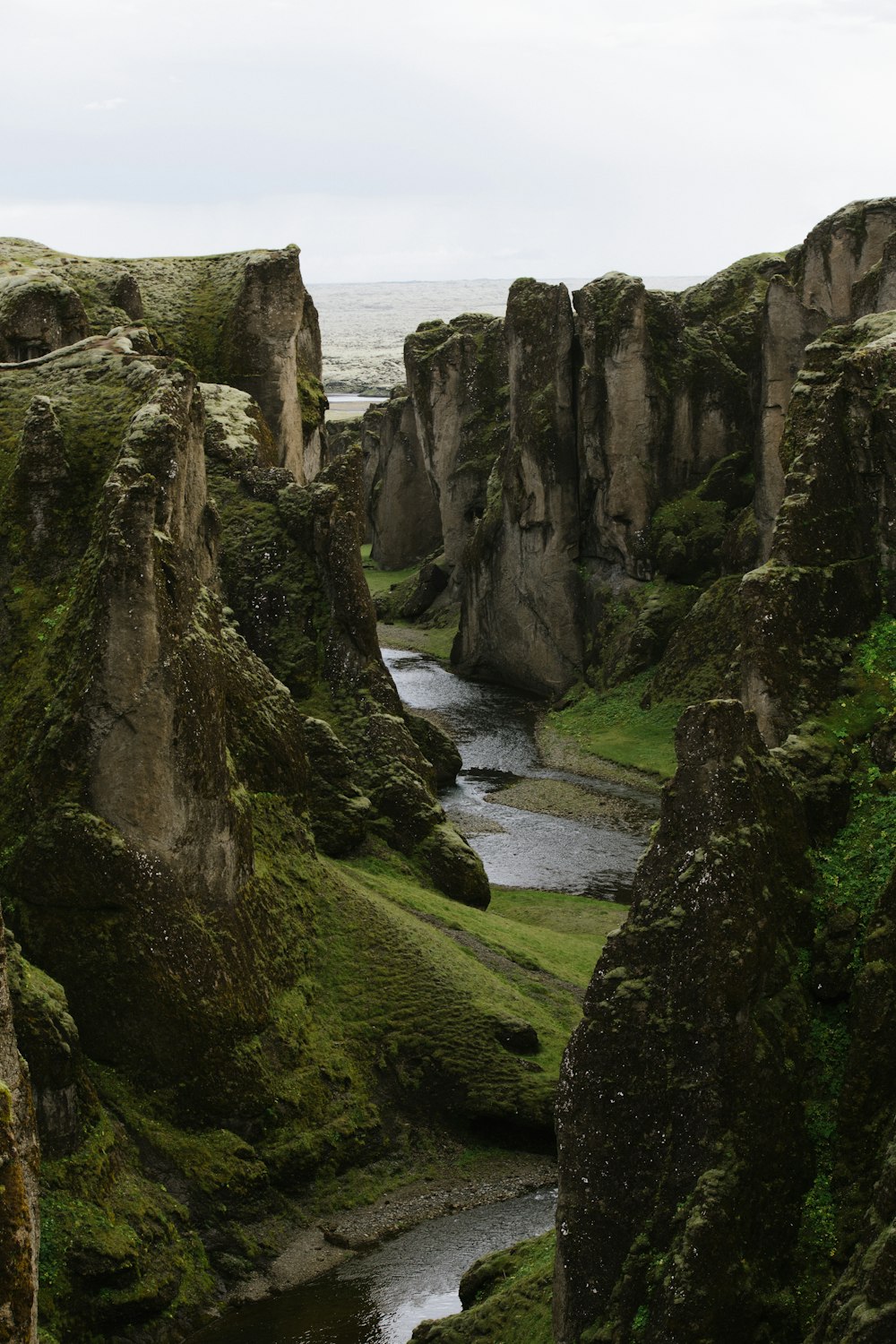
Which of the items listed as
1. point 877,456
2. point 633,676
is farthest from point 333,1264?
point 633,676

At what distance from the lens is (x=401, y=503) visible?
11325cm

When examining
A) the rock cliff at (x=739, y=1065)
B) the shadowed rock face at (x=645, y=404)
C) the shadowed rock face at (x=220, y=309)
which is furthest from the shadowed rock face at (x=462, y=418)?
the rock cliff at (x=739, y=1065)

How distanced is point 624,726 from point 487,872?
18.3m

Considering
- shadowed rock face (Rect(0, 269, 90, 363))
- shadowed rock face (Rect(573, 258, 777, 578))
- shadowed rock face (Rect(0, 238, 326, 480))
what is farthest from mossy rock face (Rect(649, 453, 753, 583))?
shadowed rock face (Rect(0, 269, 90, 363))

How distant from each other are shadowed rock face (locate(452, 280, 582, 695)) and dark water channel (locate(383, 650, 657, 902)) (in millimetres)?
2517

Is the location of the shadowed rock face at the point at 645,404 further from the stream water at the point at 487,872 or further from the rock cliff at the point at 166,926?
the rock cliff at the point at 166,926

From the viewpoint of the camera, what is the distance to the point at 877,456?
2800 cm

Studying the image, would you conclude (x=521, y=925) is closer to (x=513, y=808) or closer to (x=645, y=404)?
(x=513, y=808)

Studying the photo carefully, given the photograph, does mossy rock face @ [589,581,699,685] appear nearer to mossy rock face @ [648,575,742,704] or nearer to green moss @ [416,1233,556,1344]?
mossy rock face @ [648,575,742,704]

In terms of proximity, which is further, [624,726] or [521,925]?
[624,726]

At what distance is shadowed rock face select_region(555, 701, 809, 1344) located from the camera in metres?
19.0

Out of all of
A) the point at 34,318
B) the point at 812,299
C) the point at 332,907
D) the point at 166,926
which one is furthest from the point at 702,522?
the point at 166,926

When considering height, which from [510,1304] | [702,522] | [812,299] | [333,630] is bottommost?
[510,1304]

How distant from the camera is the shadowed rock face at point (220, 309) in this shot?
59.7 m
